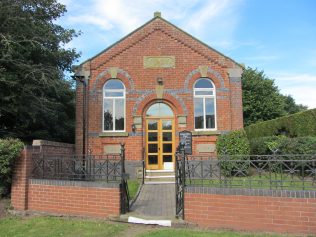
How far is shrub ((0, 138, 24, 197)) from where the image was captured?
872 cm

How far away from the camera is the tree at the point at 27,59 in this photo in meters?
12.5

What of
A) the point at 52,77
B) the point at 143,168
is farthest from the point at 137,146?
the point at 52,77

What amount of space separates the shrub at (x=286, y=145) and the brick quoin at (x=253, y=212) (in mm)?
4750

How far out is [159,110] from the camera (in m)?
15.6

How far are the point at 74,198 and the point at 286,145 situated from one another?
823 cm

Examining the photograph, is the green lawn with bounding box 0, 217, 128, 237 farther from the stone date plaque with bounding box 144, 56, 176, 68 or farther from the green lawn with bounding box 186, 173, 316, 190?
the stone date plaque with bounding box 144, 56, 176, 68

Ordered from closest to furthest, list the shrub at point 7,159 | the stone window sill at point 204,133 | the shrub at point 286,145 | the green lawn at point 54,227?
the green lawn at point 54,227 → the shrub at point 7,159 → the shrub at point 286,145 → the stone window sill at point 204,133

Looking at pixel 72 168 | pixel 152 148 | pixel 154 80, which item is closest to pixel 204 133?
pixel 152 148

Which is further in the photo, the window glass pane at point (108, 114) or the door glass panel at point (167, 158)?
the window glass pane at point (108, 114)

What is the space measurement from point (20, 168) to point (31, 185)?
538 mm

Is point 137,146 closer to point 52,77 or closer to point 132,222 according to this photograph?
point 52,77

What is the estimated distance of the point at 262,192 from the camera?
7.12 meters

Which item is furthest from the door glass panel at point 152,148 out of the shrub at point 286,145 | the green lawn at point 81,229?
the green lawn at point 81,229

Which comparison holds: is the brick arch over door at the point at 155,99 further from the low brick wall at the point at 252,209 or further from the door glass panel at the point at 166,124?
the low brick wall at the point at 252,209
